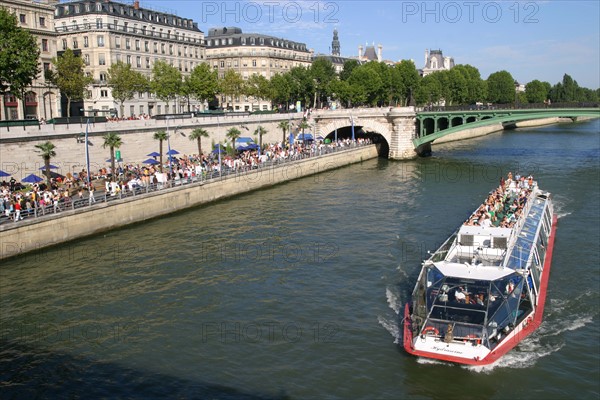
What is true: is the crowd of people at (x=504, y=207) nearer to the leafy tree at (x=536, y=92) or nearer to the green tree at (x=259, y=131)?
the green tree at (x=259, y=131)

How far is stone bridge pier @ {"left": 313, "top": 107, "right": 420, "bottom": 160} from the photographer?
7250cm

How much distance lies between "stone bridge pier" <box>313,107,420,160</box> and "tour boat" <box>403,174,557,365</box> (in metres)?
47.8

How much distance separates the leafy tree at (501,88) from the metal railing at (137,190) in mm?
103113

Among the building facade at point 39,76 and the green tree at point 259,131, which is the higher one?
the building facade at point 39,76

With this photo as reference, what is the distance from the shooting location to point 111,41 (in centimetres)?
7888

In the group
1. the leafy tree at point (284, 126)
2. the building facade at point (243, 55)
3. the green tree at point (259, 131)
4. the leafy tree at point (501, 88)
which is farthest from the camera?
the leafy tree at point (501, 88)

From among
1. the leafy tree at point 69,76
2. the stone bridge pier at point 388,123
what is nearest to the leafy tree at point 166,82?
the leafy tree at point 69,76

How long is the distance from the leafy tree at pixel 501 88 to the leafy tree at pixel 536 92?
26.0 metres

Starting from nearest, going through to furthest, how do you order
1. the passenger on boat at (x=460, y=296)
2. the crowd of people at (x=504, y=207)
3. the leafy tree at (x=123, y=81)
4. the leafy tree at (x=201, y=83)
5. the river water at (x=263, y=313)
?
the river water at (x=263, y=313), the passenger on boat at (x=460, y=296), the crowd of people at (x=504, y=207), the leafy tree at (x=123, y=81), the leafy tree at (x=201, y=83)

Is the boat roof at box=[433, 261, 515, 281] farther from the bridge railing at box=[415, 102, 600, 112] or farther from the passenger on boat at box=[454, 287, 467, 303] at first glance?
the bridge railing at box=[415, 102, 600, 112]

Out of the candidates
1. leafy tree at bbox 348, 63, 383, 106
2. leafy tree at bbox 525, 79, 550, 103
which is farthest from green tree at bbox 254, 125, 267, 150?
leafy tree at bbox 525, 79, 550, 103

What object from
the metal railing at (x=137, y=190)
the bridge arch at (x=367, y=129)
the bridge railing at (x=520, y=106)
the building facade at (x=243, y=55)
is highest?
the building facade at (x=243, y=55)

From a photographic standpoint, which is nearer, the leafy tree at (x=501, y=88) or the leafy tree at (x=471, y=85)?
the leafy tree at (x=471, y=85)

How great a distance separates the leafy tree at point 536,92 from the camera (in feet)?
566
